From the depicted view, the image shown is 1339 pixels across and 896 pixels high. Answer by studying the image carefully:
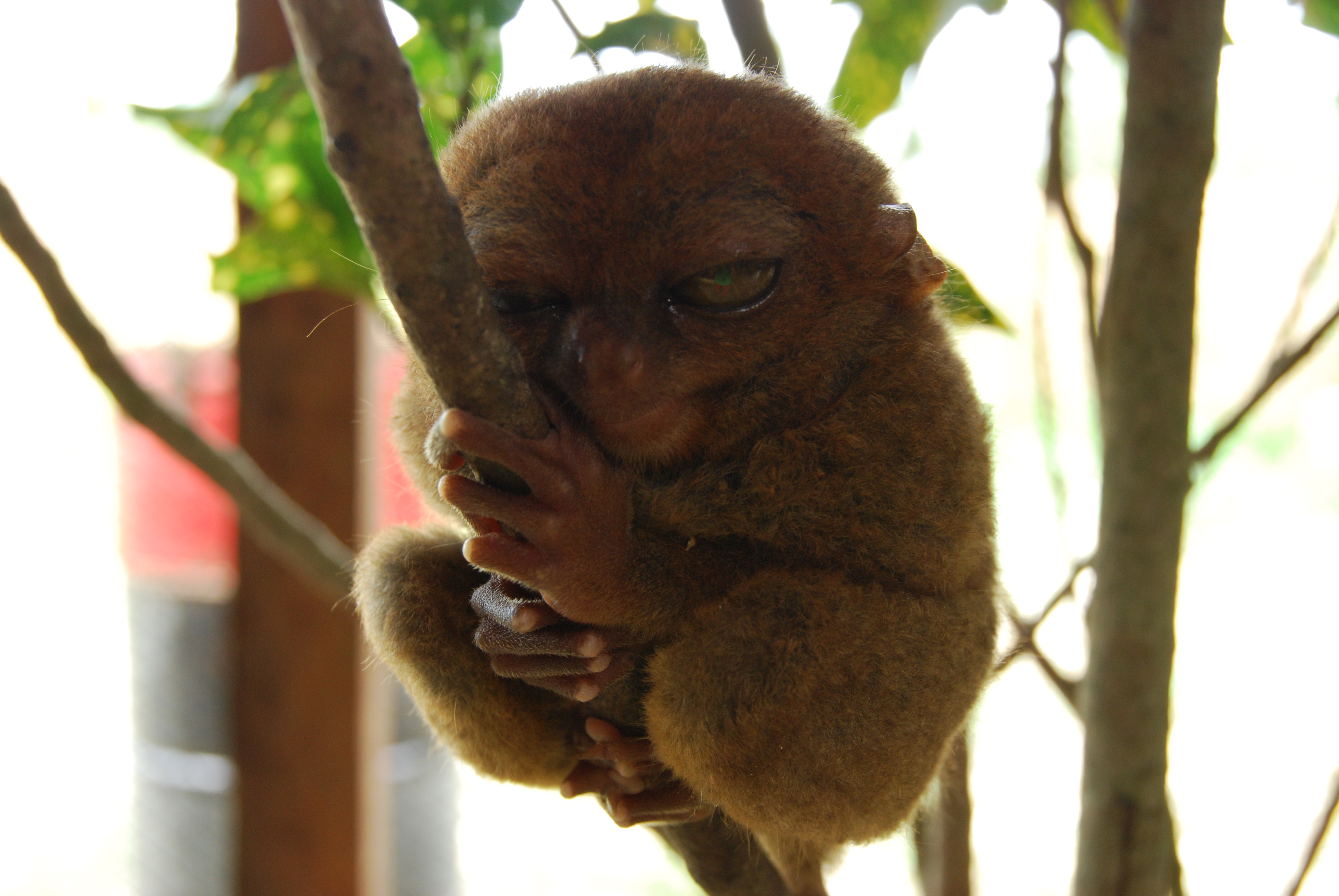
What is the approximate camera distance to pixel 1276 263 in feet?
17.4

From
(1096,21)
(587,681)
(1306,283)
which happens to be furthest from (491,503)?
(1096,21)

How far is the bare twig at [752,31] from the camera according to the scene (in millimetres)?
2400

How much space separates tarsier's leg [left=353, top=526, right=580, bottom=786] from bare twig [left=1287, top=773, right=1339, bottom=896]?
136 centimetres

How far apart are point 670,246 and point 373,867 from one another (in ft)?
10.6

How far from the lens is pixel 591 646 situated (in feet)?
4.67

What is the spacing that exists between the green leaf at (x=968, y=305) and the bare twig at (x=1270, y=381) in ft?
1.44

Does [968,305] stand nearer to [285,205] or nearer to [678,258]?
[678,258]

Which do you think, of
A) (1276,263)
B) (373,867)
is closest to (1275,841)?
(1276,263)

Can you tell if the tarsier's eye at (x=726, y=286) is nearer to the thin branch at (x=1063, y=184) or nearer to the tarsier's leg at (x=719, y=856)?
the tarsier's leg at (x=719, y=856)

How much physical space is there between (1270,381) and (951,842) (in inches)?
50.5

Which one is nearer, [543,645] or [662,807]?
[543,645]

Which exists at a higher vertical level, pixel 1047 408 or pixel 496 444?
pixel 1047 408

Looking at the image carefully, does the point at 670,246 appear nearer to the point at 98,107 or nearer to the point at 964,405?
the point at 964,405

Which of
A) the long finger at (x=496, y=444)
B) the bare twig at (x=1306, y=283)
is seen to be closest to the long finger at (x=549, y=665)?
the long finger at (x=496, y=444)
